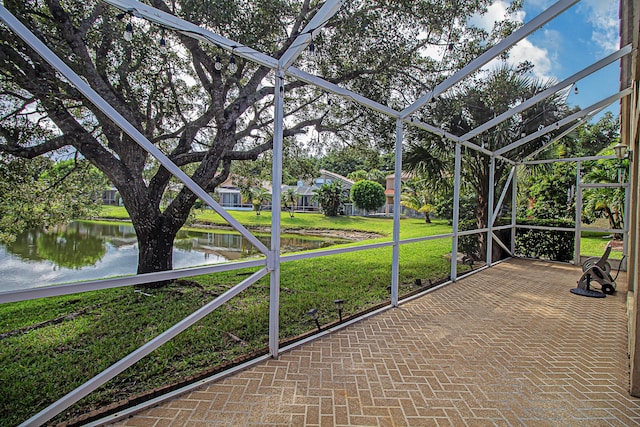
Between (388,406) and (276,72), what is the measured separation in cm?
312

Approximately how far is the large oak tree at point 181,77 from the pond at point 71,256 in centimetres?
41

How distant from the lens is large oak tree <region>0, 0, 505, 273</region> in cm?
378

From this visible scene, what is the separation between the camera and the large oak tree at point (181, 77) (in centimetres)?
378

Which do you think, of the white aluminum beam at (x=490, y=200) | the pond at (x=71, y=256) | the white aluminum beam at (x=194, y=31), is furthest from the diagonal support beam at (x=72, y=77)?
the white aluminum beam at (x=490, y=200)

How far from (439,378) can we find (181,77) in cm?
593

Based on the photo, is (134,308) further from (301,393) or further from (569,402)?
(569,402)

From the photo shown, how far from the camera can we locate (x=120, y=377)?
310 cm

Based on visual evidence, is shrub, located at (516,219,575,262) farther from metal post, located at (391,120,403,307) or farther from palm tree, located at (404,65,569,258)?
metal post, located at (391,120,403,307)

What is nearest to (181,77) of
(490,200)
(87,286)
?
(87,286)

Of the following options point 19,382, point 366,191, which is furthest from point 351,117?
point 366,191

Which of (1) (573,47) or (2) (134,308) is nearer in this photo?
(2) (134,308)

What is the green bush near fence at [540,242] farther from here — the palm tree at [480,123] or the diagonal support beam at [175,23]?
the diagonal support beam at [175,23]

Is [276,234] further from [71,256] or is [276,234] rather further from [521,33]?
[521,33]

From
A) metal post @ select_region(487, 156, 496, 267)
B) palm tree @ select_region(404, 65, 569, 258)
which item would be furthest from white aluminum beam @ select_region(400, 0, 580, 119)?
metal post @ select_region(487, 156, 496, 267)
